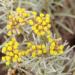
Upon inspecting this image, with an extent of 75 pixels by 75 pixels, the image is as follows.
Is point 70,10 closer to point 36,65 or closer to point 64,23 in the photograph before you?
Result: point 64,23

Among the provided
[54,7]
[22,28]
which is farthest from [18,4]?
[22,28]

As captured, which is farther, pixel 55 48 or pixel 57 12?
pixel 57 12

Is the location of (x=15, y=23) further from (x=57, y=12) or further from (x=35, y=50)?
(x=57, y=12)

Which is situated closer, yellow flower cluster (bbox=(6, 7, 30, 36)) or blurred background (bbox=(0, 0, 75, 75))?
yellow flower cluster (bbox=(6, 7, 30, 36))

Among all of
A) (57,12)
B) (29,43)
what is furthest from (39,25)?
(57,12)

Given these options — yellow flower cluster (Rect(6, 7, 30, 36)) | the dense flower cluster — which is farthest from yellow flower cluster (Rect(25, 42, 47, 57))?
yellow flower cluster (Rect(6, 7, 30, 36))

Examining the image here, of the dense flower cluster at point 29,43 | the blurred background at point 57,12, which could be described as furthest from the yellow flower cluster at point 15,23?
the blurred background at point 57,12

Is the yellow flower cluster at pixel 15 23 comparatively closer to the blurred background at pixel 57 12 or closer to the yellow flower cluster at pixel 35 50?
the yellow flower cluster at pixel 35 50

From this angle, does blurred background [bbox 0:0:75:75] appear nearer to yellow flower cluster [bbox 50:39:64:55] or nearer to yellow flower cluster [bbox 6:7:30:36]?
yellow flower cluster [bbox 6:7:30:36]

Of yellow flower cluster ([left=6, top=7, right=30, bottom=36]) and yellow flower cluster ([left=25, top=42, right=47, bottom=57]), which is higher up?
yellow flower cluster ([left=6, top=7, right=30, bottom=36])
